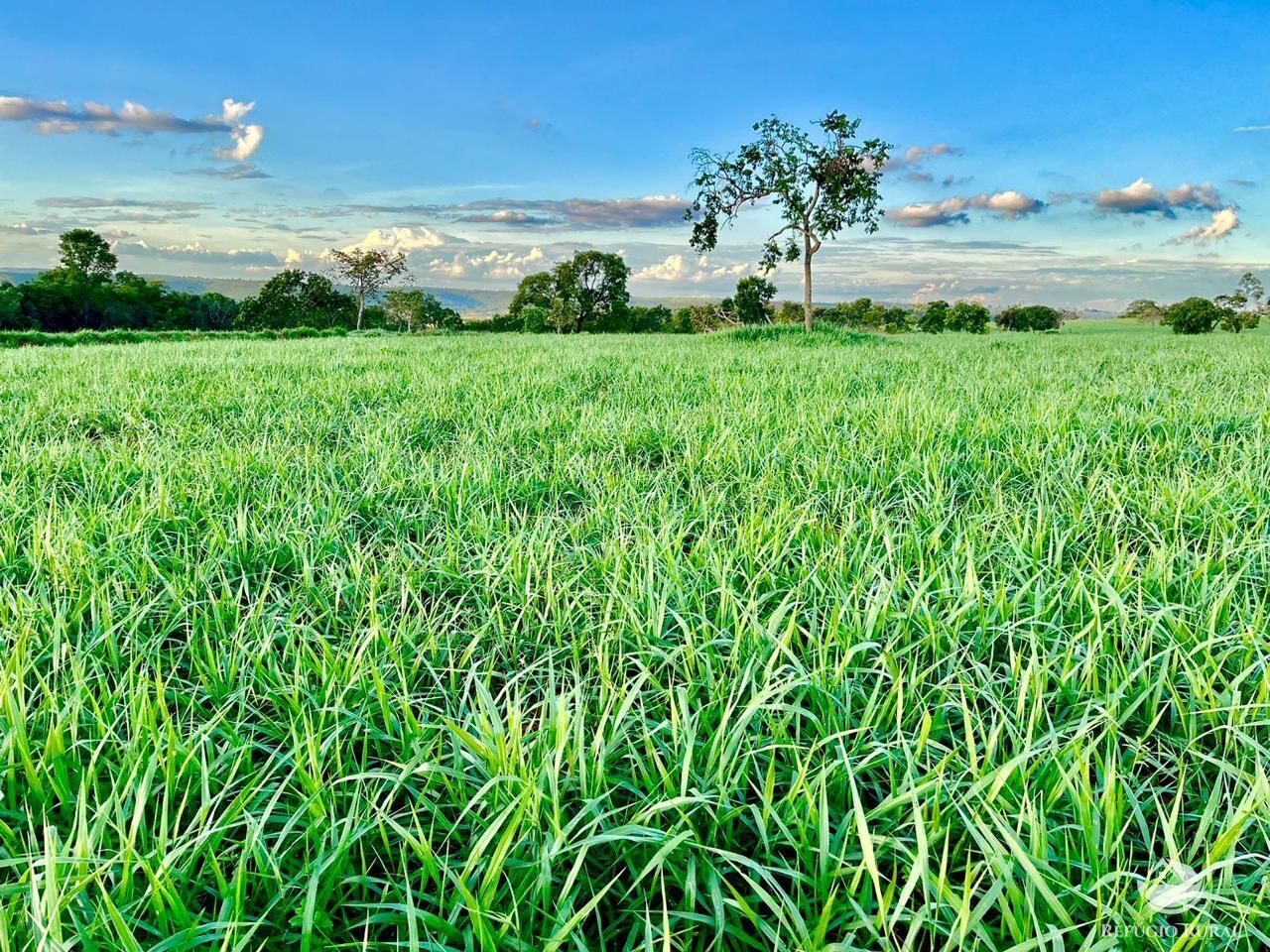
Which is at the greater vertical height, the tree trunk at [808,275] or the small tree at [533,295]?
the small tree at [533,295]

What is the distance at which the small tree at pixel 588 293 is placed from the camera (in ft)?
206

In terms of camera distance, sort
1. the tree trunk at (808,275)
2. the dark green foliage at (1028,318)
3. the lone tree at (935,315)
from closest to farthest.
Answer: the tree trunk at (808,275) < the dark green foliage at (1028,318) < the lone tree at (935,315)

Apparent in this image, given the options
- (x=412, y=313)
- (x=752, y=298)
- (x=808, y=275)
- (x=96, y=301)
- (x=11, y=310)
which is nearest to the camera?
(x=808, y=275)

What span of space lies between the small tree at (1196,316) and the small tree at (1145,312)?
5.40m

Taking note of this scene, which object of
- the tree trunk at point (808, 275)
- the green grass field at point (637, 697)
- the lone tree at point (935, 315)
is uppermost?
the lone tree at point (935, 315)

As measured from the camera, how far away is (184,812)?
1.23 metres

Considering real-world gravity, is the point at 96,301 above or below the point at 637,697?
above

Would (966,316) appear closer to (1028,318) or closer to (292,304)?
(1028,318)

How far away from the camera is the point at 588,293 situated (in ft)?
207

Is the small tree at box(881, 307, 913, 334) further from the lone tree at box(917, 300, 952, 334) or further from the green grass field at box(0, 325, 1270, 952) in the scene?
the green grass field at box(0, 325, 1270, 952)

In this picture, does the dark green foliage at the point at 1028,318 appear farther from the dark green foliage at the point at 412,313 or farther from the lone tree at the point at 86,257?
the lone tree at the point at 86,257

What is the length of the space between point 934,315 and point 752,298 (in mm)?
22812

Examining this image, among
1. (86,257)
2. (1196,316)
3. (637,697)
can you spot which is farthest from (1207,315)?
(86,257)

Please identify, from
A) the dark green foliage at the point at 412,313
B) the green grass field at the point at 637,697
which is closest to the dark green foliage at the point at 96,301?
the dark green foliage at the point at 412,313
